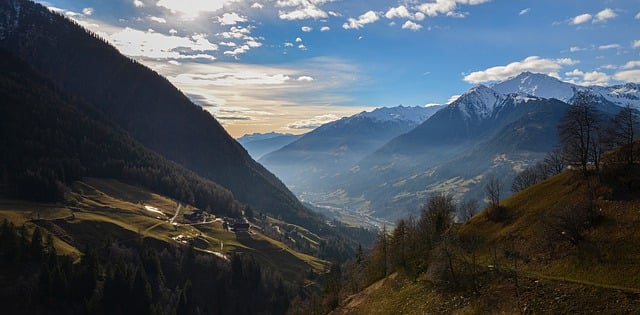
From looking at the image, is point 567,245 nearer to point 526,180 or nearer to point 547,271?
point 547,271

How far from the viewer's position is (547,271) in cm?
5466

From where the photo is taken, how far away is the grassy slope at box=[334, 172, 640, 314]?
46.3 metres

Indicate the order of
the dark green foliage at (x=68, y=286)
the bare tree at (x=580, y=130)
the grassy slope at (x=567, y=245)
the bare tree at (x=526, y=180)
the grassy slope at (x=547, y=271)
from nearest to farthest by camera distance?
1. the grassy slope at (x=547, y=271)
2. the grassy slope at (x=567, y=245)
3. the bare tree at (x=580, y=130)
4. the bare tree at (x=526, y=180)
5. the dark green foliage at (x=68, y=286)

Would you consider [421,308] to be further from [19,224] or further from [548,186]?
[19,224]

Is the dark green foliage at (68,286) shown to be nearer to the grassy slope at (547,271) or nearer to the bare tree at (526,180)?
the grassy slope at (547,271)

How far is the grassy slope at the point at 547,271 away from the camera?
46281 mm

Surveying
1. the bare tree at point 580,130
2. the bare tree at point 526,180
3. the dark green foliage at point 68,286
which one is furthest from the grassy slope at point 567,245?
the dark green foliage at point 68,286

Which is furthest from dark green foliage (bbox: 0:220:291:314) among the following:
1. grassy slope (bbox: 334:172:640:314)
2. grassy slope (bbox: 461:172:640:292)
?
grassy slope (bbox: 461:172:640:292)

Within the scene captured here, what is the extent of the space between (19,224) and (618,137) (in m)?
227

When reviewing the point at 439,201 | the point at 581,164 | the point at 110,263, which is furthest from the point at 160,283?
the point at 581,164

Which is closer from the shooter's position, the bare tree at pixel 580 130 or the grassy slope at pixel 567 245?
the grassy slope at pixel 567 245

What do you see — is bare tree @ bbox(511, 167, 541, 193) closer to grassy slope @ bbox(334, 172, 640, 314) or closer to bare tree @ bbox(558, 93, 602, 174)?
bare tree @ bbox(558, 93, 602, 174)

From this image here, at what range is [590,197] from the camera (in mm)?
66812

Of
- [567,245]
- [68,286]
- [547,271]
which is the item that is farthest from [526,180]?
[68,286]
